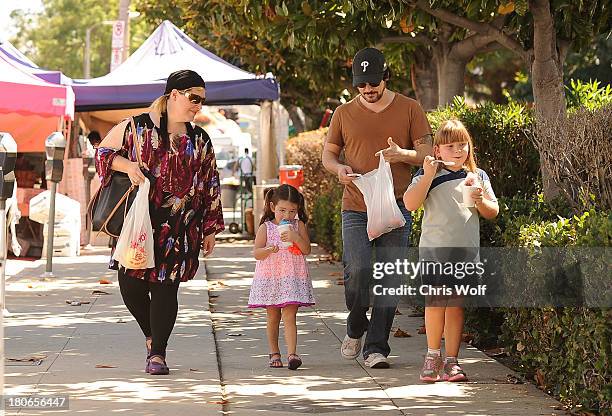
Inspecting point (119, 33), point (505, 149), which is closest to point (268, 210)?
point (505, 149)

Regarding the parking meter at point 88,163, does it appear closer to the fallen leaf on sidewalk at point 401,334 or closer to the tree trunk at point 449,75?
the tree trunk at point 449,75

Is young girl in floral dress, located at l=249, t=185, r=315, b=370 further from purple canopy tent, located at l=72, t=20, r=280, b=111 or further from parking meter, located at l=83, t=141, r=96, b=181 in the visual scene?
parking meter, located at l=83, t=141, r=96, b=181

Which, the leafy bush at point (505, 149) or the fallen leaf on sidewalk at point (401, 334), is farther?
the leafy bush at point (505, 149)

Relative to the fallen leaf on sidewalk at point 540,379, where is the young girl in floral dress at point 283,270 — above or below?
above

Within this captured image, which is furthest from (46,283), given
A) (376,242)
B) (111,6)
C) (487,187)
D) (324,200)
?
(111,6)

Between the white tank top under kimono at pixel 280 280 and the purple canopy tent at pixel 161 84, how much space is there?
36.2 feet

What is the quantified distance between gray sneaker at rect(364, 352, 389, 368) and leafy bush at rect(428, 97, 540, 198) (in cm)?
255

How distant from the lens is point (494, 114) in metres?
10.2

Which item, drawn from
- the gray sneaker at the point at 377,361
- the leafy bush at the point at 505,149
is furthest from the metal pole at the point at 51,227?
the gray sneaker at the point at 377,361

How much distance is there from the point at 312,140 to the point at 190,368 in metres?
12.2

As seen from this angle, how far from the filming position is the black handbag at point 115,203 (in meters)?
7.67

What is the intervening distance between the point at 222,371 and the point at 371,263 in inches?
45.2

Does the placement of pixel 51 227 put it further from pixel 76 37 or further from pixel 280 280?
pixel 76 37

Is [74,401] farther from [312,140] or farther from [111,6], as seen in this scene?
[111,6]
